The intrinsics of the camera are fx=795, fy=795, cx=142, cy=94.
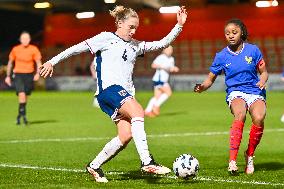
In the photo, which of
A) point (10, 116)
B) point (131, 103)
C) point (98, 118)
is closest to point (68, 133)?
point (98, 118)

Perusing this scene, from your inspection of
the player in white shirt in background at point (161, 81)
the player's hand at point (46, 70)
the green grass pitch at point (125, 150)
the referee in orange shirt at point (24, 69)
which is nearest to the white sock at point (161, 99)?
the player in white shirt in background at point (161, 81)

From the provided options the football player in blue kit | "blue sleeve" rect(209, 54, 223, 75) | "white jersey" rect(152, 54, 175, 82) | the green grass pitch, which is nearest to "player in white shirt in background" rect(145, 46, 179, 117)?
"white jersey" rect(152, 54, 175, 82)

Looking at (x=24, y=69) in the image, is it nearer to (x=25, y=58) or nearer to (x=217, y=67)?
(x=25, y=58)

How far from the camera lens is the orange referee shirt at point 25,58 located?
21.8 metres

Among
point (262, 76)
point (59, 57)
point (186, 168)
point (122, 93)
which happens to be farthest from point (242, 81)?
point (59, 57)

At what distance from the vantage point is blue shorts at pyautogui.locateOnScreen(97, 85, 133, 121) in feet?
33.5

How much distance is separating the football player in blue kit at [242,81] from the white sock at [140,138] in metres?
1.57

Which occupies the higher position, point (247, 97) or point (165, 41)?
point (165, 41)

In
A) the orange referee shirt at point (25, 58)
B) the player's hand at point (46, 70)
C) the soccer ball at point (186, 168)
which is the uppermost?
the orange referee shirt at point (25, 58)

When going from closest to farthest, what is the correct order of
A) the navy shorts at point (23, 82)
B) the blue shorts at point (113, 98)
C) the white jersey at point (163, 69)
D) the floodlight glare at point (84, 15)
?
the blue shorts at point (113, 98)
the navy shorts at point (23, 82)
the white jersey at point (163, 69)
the floodlight glare at point (84, 15)

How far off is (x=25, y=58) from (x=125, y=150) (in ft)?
25.6

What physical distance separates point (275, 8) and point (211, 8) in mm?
4893

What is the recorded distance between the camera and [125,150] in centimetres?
1480

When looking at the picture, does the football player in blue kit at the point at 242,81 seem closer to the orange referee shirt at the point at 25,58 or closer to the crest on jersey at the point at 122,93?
the crest on jersey at the point at 122,93
